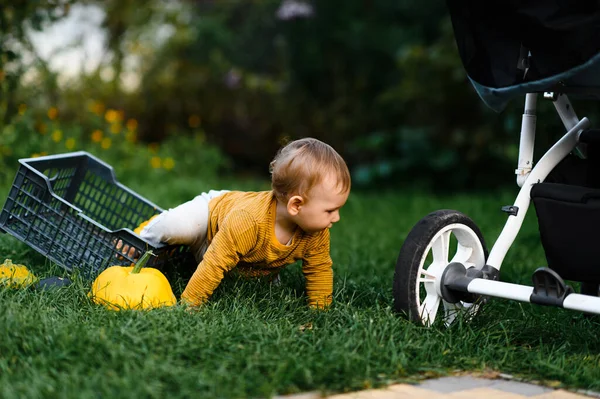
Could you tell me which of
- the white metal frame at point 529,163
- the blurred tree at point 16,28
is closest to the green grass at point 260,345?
the white metal frame at point 529,163

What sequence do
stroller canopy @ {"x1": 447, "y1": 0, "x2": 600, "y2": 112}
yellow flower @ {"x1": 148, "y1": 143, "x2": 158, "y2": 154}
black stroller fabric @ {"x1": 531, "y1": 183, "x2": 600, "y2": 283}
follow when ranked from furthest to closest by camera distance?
yellow flower @ {"x1": 148, "y1": 143, "x2": 158, "y2": 154} → black stroller fabric @ {"x1": 531, "y1": 183, "x2": 600, "y2": 283} → stroller canopy @ {"x1": 447, "y1": 0, "x2": 600, "y2": 112}

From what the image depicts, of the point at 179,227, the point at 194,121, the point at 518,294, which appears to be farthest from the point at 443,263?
the point at 194,121

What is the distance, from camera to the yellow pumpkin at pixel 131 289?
8.92 ft

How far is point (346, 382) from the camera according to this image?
217 centimetres

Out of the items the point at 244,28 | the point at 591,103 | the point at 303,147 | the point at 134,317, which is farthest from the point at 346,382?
the point at 244,28

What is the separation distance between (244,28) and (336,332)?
7.16 metres

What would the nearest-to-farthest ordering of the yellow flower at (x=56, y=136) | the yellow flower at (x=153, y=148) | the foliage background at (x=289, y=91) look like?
1. the yellow flower at (x=56, y=136)
2. the yellow flower at (x=153, y=148)
3. the foliage background at (x=289, y=91)

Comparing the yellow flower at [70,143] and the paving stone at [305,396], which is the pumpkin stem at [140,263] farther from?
the yellow flower at [70,143]

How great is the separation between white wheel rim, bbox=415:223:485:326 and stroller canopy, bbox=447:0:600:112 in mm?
506

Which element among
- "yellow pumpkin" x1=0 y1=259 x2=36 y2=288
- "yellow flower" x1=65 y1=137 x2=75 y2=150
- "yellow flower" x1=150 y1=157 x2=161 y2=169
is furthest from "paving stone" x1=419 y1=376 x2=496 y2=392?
"yellow flower" x1=150 y1=157 x2=161 y2=169

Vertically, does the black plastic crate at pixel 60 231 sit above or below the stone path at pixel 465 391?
below

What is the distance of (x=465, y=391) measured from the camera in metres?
2.22

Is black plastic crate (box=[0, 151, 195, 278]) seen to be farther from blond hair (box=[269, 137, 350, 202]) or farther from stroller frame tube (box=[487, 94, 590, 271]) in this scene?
stroller frame tube (box=[487, 94, 590, 271])

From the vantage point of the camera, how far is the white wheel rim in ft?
9.11
